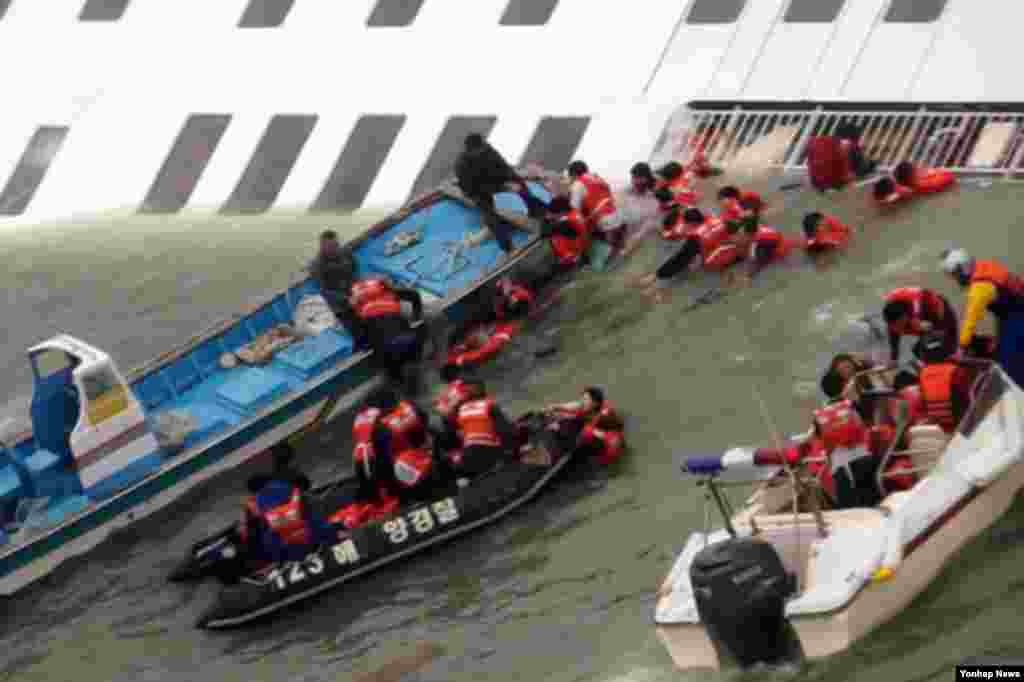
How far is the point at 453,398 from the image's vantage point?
1828cm

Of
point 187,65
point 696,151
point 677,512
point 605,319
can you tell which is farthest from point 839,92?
point 187,65

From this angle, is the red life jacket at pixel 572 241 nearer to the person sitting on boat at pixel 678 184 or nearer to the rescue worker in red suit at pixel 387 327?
the person sitting on boat at pixel 678 184

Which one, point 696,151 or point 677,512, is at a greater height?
point 696,151

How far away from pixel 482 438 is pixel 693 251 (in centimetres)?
387

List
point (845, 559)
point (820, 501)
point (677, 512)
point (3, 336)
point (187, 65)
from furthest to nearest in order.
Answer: point (187, 65) → point (3, 336) → point (677, 512) → point (820, 501) → point (845, 559)

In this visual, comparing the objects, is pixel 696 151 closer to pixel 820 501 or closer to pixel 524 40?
pixel 524 40

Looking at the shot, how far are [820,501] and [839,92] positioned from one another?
8.30 metres

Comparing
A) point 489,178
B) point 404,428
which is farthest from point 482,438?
point 489,178

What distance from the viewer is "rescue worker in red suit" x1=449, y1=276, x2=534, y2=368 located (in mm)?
21094

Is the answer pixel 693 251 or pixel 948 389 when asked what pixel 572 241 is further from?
pixel 948 389

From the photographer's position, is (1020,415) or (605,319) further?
(605,319)

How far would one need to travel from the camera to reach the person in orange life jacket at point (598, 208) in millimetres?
21609

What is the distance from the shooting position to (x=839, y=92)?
22.4 metres

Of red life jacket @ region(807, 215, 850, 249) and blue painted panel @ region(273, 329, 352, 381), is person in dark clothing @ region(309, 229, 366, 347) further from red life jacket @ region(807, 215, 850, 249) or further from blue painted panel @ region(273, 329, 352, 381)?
red life jacket @ region(807, 215, 850, 249)
